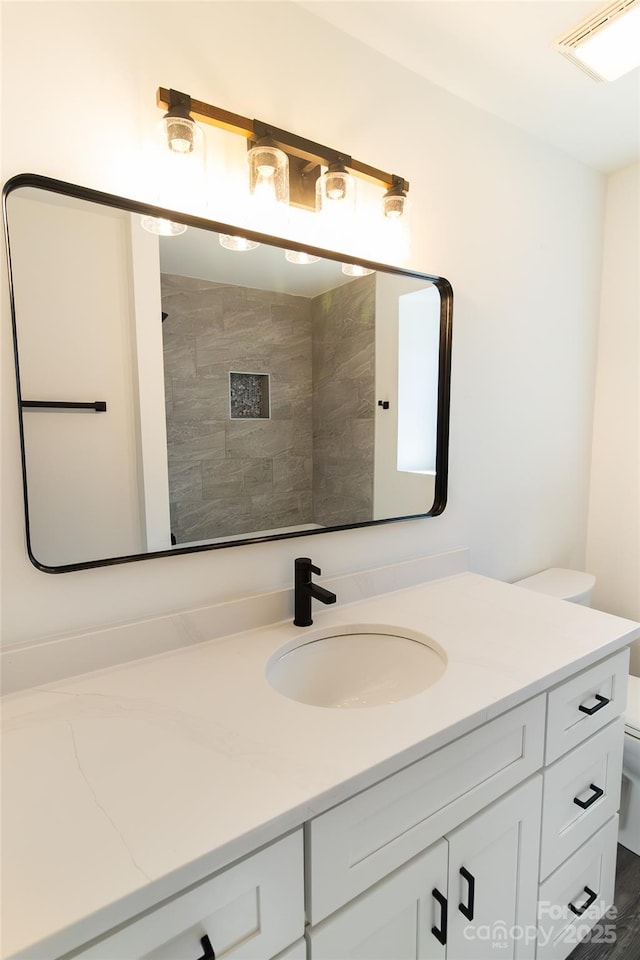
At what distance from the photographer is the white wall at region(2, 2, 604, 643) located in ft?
2.83

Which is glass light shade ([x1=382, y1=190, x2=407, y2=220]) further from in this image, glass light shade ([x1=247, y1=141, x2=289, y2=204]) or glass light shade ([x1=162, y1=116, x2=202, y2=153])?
glass light shade ([x1=162, y1=116, x2=202, y2=153])

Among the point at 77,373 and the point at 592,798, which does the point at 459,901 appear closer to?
the point at 592,798

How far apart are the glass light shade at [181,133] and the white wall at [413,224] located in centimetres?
7

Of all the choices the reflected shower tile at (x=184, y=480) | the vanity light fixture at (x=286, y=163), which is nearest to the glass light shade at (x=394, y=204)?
the vanity light fixture at (x=286, y=163)

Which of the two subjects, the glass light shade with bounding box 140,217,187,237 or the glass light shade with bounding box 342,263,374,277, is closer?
the glass light shade with bounding box 140,217,187,237

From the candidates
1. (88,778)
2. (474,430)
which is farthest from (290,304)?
(88,778)

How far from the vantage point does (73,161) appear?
0.87 metres

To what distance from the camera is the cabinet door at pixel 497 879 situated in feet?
2.82

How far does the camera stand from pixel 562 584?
6.06ft

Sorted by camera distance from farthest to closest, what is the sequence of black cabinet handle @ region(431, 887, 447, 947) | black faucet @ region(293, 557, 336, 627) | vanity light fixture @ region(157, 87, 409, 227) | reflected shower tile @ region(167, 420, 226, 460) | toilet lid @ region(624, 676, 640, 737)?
toilet lid @ region(624, 676, 640, 737) < black faucet @ region(293, 557, 336, 627) < reflected shower tile @ region(167, 420, 226, 460) < vanity light fixture @ region(157, 87, 409, 227) < black cabinet handle @ region(431, 887, 447, 947)

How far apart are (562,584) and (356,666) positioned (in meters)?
1.11

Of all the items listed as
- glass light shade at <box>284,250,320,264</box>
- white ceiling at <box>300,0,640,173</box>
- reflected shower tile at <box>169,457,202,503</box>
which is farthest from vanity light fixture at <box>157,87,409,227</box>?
reflected shower tile at <box>169,457,202,503</box>

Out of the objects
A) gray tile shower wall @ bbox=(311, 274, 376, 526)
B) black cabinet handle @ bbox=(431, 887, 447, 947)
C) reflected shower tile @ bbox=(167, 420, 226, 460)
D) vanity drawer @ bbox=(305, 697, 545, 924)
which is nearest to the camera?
vanity drawer @ bbox=(305, 697, 545, 924)

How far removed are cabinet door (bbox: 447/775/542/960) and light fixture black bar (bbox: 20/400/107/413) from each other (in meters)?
1.02
